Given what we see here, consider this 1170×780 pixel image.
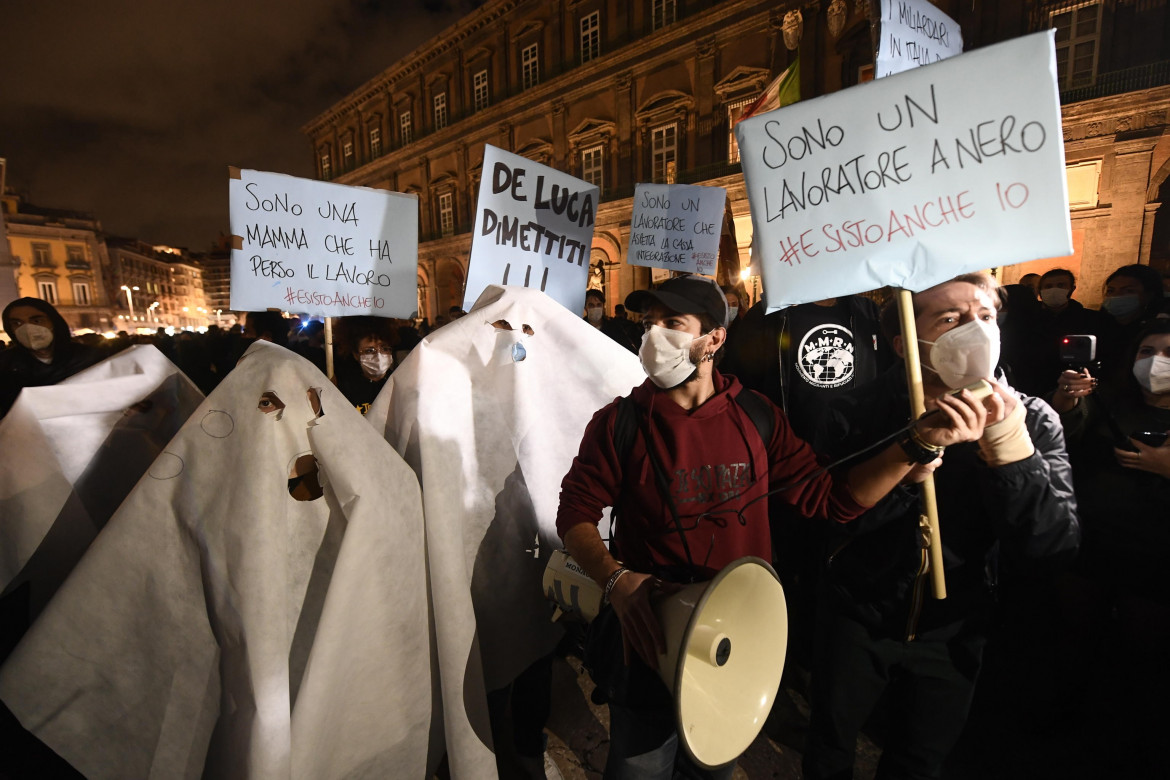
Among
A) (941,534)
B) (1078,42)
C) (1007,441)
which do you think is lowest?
(941,534)

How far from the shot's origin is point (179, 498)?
1526 millimetres

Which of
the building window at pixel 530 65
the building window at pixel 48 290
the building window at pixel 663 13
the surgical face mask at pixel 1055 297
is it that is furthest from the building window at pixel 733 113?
the building window at pixel 48 290

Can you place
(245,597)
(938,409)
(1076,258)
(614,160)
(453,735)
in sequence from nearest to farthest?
(938,409)
(245,597)
(453,735)
(1076,258)
(614,160)

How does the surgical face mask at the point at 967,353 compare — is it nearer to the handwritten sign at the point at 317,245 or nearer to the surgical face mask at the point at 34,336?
the handwritten sign at the point at 317,245

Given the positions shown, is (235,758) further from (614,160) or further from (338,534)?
(614,160)

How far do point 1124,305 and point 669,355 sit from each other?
13.9ft

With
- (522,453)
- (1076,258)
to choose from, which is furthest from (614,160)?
(522,453)

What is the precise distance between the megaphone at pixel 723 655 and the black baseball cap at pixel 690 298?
0.79 meters

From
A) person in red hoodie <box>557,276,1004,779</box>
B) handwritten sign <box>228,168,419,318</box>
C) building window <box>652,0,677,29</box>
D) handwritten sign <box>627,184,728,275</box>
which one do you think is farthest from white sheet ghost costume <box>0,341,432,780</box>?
building window <box>652,0,677,29</box>

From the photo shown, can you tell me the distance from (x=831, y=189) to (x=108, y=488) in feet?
9.76

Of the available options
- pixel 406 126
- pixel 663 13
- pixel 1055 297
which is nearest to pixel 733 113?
pixel 663 13

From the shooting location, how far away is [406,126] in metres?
31.0

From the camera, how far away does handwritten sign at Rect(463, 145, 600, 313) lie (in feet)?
9.91

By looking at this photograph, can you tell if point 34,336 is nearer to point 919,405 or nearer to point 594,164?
point 919,405
